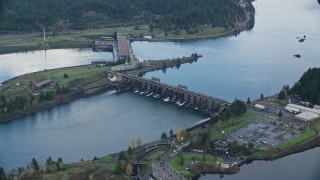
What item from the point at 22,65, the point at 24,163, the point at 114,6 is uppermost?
the point at 114,6

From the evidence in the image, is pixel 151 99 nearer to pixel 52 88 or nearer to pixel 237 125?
pixel 52 88

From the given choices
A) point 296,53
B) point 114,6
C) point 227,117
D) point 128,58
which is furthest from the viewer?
point 114,6

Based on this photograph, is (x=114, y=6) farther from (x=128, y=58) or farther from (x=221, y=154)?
(x=221, y=154)

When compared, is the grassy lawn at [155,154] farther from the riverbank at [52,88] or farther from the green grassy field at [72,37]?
the green grassy field at [72,37]

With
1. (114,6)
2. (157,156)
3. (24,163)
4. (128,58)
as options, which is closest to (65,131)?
(24,163)

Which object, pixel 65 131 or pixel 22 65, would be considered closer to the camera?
pixel 65 131

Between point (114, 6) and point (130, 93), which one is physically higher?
point (114, 6)

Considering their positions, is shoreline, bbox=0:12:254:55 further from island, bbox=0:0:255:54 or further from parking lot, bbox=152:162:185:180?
parking lot, bbox=152:162:185:180
